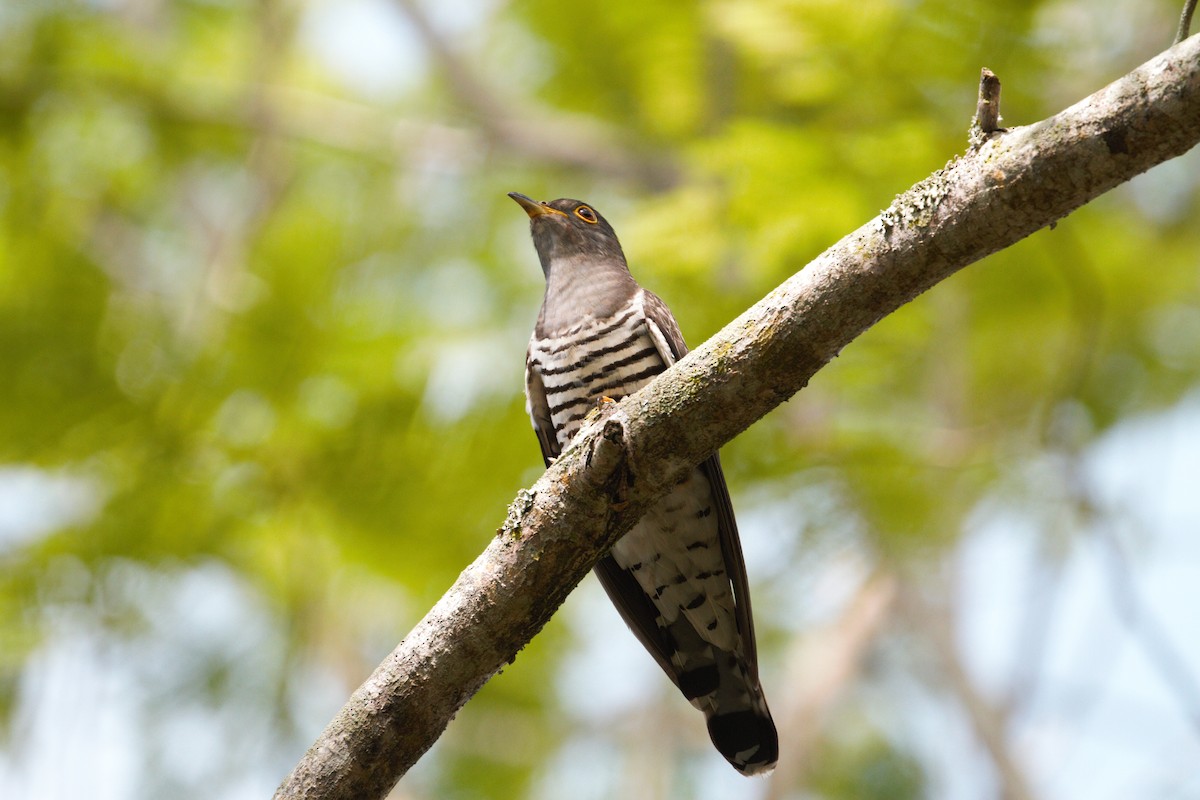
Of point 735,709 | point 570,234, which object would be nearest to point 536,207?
point 570,234

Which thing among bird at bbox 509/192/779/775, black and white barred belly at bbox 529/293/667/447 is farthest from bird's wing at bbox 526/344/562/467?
black and white barred belly at bbox 529/293/667/447

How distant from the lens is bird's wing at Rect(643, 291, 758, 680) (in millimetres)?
4070

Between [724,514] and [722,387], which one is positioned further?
[724,514]

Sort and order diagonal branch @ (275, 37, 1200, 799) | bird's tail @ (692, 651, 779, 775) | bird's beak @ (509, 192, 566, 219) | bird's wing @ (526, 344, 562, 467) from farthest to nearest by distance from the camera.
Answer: bird's beak @ (509, 192, 566, 219), bird's wing @ (526, 344, 562, 467), bird's tail @ (692, 651, 779, 775), diagonal branch @ (275, 37, 1200, 799)

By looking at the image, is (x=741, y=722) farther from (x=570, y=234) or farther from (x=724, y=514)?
(x=570, y=234)

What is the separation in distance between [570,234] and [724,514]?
1.70m

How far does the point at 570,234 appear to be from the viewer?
5.22 metres

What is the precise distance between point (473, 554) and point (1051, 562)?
339 cm

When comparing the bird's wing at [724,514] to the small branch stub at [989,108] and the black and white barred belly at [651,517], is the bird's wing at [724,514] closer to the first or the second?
the black and white barred belly at [651,517]

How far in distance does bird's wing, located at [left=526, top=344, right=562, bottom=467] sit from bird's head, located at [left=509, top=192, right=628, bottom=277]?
70 centimetres

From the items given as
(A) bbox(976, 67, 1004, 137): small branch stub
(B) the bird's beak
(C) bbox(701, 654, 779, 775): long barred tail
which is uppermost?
(B) the bird's beak

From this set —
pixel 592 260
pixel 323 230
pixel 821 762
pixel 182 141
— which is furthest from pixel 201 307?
pixel 821 762

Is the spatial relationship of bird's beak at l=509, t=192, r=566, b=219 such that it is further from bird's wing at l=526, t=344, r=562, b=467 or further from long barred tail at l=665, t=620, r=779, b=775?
long barred tail at l=665, t=620, r=779, b=775

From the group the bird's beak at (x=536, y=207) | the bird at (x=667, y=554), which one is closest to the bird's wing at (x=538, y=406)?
the bird at (x=667, y=554)
